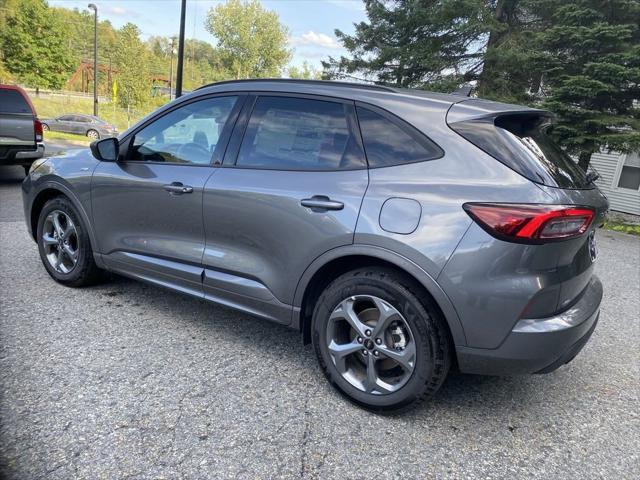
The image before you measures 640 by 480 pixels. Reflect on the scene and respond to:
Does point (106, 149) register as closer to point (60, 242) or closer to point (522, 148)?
point (60, 242)

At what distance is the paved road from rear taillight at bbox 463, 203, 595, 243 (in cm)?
109

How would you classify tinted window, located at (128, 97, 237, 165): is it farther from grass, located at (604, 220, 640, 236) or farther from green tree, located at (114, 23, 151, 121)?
green tree, located at (114, 23, 151, 121)

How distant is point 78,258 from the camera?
3.82 meters

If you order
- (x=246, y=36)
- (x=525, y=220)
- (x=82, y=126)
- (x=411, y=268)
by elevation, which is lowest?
(x=82, y=126)

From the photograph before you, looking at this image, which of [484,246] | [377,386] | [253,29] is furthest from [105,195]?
[253,29]

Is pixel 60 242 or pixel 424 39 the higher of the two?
pixel 424 39

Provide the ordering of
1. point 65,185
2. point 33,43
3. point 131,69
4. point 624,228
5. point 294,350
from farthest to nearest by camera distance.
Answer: point 33,43 < point 131,69 < point 624,228 < point 65,185 < point 294,350

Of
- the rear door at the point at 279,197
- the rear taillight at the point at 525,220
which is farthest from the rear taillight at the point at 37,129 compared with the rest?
the rear taillight at the point at 525,220

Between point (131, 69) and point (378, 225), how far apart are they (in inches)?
1424

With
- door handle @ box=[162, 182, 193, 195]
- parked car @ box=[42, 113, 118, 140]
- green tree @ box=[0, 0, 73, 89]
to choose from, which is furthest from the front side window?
green tree @ box=[0, 0, 73, 89]

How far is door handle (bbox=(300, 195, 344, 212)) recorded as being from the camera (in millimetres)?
2477

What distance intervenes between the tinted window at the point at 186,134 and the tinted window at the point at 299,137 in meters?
0.29

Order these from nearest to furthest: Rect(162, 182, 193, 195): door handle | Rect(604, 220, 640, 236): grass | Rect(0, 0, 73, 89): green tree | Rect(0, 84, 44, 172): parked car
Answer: Rect(162, 182, 193, 195): door handle → Rect(0, 84, 44, 172): parked car → Rect(604, 220, 640, 236): grass → Rect(0, 0, 73, 89): green tree

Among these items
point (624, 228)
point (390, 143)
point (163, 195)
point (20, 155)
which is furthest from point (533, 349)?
point (624, 228)
